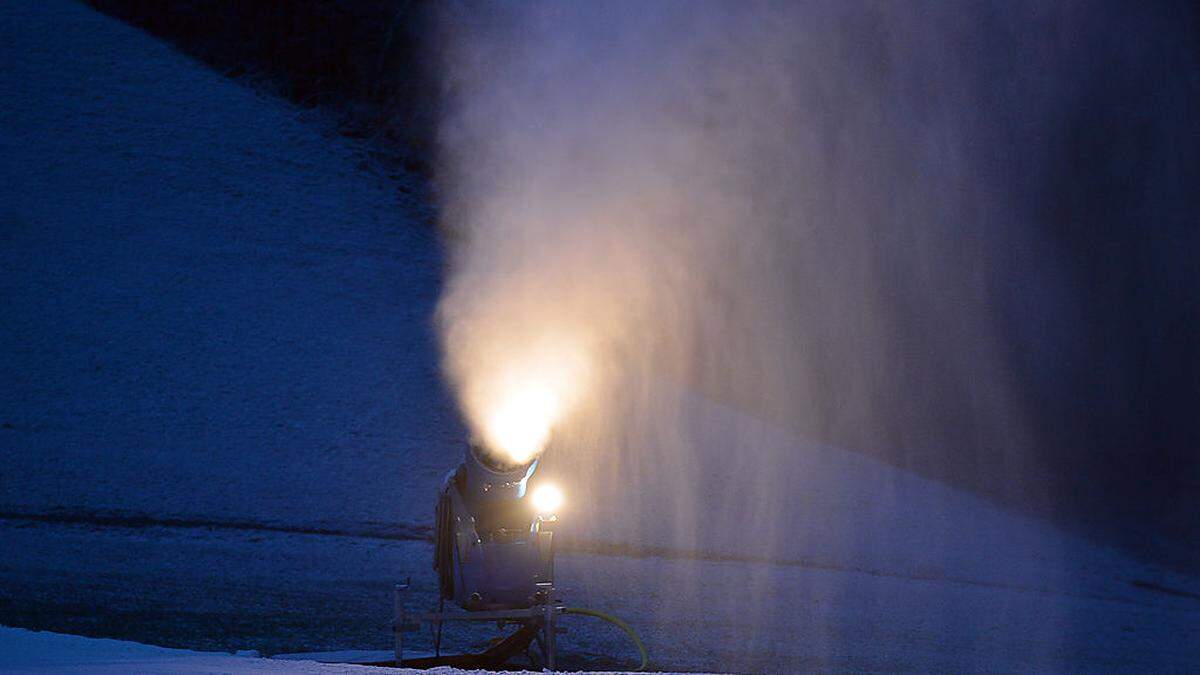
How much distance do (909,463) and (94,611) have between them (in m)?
11.0

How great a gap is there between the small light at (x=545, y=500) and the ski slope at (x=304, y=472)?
1.15 meters

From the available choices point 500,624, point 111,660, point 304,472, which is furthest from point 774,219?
point 111,660

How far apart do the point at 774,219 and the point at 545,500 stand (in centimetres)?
1375

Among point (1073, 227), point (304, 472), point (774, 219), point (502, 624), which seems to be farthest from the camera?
point (774, 219)

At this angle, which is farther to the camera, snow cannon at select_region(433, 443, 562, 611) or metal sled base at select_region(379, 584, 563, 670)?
snow cannon at select_region(433, 443, 562, 611)

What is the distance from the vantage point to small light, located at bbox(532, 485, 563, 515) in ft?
20.2

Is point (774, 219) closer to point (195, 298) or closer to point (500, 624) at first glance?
point (195, 298)

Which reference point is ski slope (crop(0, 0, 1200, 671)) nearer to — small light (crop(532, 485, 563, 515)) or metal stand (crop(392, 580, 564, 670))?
metal stand (crop(392, 580, 564, 670))

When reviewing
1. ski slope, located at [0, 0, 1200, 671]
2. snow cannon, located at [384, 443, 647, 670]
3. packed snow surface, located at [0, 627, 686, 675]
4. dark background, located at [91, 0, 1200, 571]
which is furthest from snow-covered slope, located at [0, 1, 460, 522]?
packed snow surface, located at [0, 627, 686, 675]

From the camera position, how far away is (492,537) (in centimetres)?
600

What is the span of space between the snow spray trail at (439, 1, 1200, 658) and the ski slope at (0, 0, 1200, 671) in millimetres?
1271

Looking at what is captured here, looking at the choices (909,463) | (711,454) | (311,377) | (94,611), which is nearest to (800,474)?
(711,454)

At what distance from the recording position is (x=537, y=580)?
20.0 ft

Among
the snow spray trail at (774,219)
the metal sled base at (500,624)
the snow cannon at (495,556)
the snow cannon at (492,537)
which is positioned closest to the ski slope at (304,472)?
the metal sled base at (500,624)
